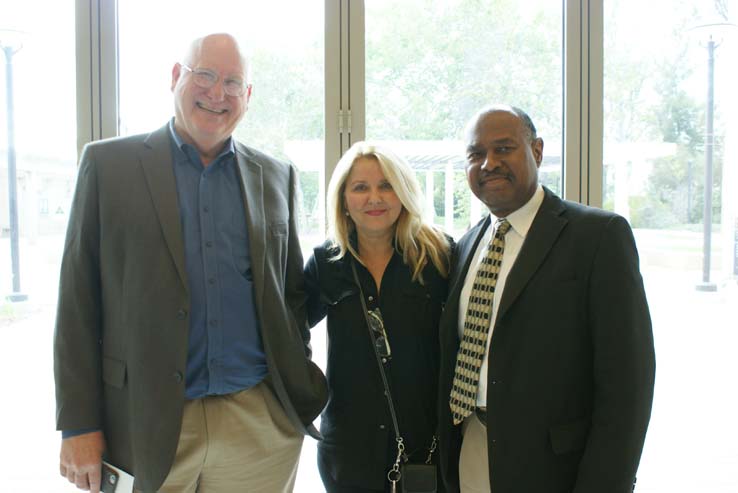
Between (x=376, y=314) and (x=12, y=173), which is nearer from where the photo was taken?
(x=376, y=314)

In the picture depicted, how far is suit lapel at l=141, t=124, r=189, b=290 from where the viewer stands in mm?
1677

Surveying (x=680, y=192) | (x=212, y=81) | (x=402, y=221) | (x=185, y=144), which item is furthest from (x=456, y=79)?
(x=185, y=144)

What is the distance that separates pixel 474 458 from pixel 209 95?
4.55ft

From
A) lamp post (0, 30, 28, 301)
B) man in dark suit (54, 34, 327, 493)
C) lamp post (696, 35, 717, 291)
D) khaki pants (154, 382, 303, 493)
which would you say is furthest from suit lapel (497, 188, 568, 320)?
lamp post (0, 30, 28, 301)

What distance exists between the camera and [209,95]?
70.9 inches

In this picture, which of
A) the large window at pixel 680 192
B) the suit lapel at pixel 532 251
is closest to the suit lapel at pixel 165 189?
the suit lapel at pixel 532 251

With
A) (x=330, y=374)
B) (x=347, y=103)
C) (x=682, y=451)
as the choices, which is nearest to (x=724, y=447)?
(x=682, y=451)

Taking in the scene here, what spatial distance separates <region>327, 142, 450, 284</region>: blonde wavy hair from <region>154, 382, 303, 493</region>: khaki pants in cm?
59

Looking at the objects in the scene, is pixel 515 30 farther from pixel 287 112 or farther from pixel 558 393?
pixel 558 393

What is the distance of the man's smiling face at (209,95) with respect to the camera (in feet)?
5.89

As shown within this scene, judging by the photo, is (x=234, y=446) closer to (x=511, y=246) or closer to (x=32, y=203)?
(x=511, y=246)

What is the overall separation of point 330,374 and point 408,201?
0.68 meters

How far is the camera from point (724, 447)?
9.50ft

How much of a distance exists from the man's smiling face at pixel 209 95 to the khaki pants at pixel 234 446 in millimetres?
835
